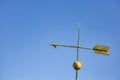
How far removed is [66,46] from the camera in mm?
16172

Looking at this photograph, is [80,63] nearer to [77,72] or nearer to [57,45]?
[77,72]

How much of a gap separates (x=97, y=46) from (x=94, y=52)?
21.0 inches

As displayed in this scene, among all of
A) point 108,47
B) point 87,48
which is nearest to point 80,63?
point 87,48

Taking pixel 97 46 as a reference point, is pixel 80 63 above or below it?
below

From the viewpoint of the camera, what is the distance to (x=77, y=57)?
52.1ft

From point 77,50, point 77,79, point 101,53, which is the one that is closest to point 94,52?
point 101,53

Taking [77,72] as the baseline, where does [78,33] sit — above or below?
above

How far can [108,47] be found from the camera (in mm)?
16688

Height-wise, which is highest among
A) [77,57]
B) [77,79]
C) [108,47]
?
[108,47]

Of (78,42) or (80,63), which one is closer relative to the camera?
(80,63)

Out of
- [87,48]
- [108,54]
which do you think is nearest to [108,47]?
[108,54]

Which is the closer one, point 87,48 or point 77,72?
point 77,72

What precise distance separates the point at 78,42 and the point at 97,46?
1.65 metres

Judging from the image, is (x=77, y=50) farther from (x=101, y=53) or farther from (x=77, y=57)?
(x=101, y=53)
